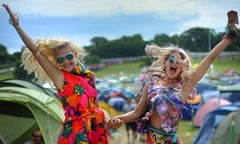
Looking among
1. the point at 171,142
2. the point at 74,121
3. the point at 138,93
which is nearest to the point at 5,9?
the point at 74,121

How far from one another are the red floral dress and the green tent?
1.79 metres

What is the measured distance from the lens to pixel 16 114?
615cm

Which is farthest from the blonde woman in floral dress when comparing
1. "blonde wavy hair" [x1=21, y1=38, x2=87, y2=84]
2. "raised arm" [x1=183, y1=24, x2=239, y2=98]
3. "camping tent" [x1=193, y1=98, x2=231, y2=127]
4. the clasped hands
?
"camping tent" [x1=193, y1=98, x2=231, y2=127]

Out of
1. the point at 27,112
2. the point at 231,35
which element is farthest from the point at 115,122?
the point at 27,112

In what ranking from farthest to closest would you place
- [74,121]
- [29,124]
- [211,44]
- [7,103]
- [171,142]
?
[29,124] < [7,103] < [211,44] < [74,121] < [171,142]

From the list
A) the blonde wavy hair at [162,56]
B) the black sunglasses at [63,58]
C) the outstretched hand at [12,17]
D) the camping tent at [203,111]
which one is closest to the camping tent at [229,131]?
the blonde wavy hair at [162,56]

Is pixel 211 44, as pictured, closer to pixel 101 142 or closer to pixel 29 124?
pixel 101 142

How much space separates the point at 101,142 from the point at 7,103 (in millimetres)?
2761

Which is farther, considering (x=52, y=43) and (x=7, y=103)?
(x=7, y=103)

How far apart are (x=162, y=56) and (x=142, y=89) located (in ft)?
1.04

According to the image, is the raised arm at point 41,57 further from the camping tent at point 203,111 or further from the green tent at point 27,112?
the camping tent at point 203,111

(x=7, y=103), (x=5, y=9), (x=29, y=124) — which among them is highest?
(x=5, y=9)

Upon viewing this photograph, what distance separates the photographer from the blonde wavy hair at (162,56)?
3.17 m

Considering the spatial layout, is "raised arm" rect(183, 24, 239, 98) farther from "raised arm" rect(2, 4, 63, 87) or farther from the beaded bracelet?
"raised arm" rect(2, 4, 63, 87)
